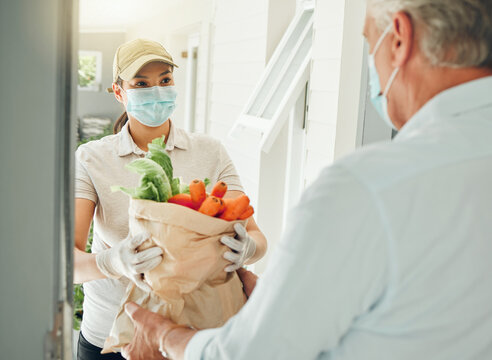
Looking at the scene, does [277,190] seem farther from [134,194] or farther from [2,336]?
[2,336]

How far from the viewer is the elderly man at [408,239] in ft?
2.45

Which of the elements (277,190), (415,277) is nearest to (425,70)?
(415,277)

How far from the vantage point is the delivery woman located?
1.56 metres

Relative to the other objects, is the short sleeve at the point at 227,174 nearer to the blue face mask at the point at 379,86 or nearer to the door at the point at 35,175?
the blue face mask at the point at 379,86

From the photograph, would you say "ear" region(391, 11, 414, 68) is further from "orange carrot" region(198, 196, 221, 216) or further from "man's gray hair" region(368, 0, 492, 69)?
"orange carrot" region(198, 196, 221, 216)

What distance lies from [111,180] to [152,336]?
627 millimetres

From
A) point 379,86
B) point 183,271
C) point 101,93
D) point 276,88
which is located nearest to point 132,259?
point 183,271

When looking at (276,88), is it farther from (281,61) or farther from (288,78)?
(281,61)

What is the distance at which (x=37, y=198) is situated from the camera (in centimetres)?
69

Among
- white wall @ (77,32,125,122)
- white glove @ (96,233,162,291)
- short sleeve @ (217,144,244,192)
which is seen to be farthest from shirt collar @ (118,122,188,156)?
white wall @ (77,32,125,122)

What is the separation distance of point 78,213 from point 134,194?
1.23 feet

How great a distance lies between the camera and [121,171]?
167 cm

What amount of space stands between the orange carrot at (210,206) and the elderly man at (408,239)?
408mm

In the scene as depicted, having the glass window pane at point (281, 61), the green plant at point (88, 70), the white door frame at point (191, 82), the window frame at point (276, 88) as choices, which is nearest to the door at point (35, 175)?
the window frame at point (276, 88)
